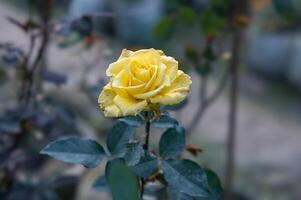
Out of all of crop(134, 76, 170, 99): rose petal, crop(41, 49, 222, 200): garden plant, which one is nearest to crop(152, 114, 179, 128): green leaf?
crop(41, 49, 222, 200): garden plant

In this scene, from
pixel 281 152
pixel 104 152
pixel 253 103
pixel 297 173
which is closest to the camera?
pixel 104 152

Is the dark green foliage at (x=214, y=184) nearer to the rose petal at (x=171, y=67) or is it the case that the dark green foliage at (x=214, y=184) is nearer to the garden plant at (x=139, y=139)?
the garden plant at (x=139, y=139)

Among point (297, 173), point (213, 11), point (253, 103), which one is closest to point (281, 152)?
point (297, 173)

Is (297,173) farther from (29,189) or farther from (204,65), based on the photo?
(29,189)

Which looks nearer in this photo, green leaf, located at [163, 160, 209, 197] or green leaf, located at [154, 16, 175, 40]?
green leaf, located at [163, 160, 209, 197]

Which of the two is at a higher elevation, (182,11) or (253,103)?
(182,11)

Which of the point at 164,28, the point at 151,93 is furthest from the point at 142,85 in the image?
the point at 164,28

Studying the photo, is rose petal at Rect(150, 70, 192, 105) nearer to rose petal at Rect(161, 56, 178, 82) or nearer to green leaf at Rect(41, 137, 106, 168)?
rose petal at Rect(161, 56, 178, 82)
